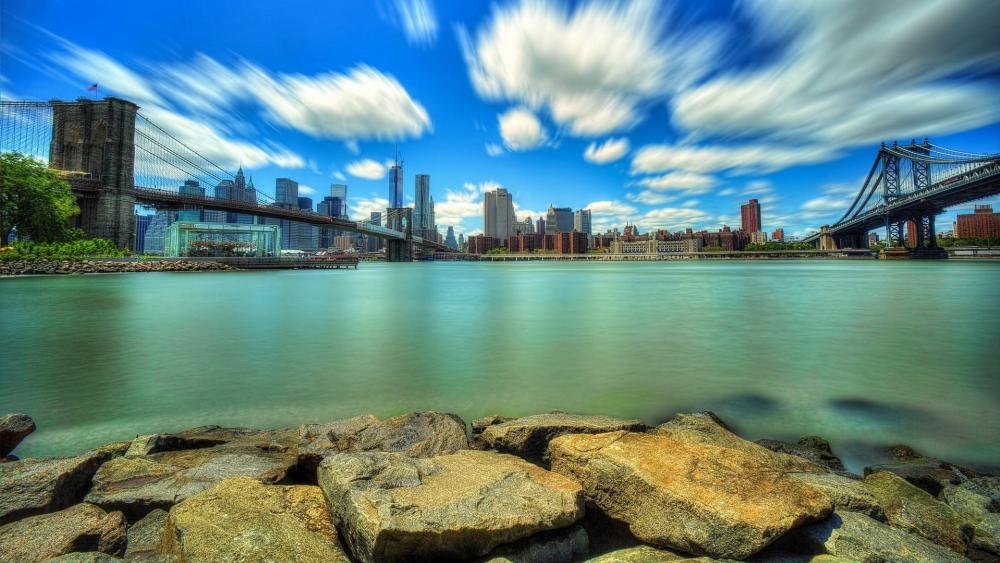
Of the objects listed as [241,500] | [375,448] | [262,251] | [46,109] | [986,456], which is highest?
[46,109]

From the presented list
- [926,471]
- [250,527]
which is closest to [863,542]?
[926,471]

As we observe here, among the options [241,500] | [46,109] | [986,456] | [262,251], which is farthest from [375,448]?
[262,251]

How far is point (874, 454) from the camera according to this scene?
165 inches

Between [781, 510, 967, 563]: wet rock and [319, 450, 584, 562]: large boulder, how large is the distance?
1138mm

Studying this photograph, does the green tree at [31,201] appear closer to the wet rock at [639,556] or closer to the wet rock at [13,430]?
the wet rock at [13,430]

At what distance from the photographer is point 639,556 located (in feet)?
6.95

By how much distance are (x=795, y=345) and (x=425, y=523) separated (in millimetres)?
10471

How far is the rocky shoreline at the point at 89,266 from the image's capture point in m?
28.2

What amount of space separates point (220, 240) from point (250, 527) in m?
74.1

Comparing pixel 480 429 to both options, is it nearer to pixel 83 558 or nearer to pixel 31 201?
pixel 83 558

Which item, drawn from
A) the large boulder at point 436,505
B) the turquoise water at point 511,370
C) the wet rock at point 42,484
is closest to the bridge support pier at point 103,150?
the turquoise water at point 511,370

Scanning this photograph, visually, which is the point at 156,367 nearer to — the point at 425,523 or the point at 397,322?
the point at 397,322

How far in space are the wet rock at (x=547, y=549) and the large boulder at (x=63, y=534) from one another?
211 cm

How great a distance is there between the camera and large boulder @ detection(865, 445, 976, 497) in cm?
327
